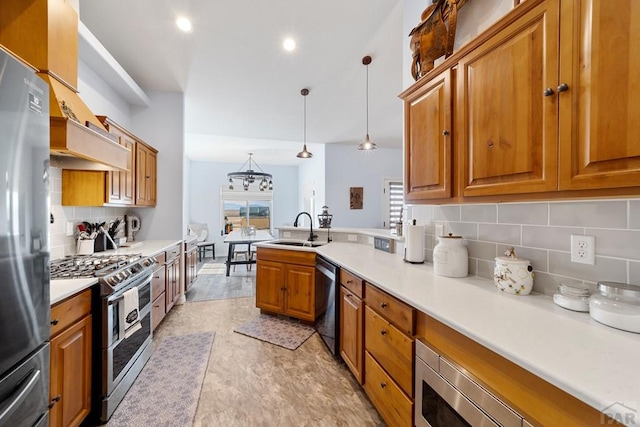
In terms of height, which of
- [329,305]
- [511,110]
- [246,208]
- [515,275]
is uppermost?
[511,110]

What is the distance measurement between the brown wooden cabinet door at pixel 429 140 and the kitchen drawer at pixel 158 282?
8.30 feet

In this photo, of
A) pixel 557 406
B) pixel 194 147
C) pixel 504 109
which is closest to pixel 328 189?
pixel 194 147

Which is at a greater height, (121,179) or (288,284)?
(121,179)

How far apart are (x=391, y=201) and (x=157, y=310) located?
17.3 feet

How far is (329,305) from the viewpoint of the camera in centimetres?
239

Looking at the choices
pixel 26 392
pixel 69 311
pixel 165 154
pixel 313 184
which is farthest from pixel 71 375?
pixel 313 184

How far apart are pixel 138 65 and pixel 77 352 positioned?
9.83 ft

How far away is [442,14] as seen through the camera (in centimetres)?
162

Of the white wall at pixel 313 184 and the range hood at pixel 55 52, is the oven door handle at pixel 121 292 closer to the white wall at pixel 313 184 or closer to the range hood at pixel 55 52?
the range hood at pixel 55 52

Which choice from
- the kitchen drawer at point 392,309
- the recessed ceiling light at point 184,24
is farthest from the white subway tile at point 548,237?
the recessed ceiling light at point 184,24

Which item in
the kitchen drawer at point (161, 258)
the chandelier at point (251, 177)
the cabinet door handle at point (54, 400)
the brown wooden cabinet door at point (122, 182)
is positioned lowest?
the cabinet door handle at point (54, 400)

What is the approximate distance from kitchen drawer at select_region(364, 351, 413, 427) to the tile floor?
0.20 m

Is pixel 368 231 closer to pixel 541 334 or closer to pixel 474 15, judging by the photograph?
pixel 474 15

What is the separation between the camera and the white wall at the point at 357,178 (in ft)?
20.4
